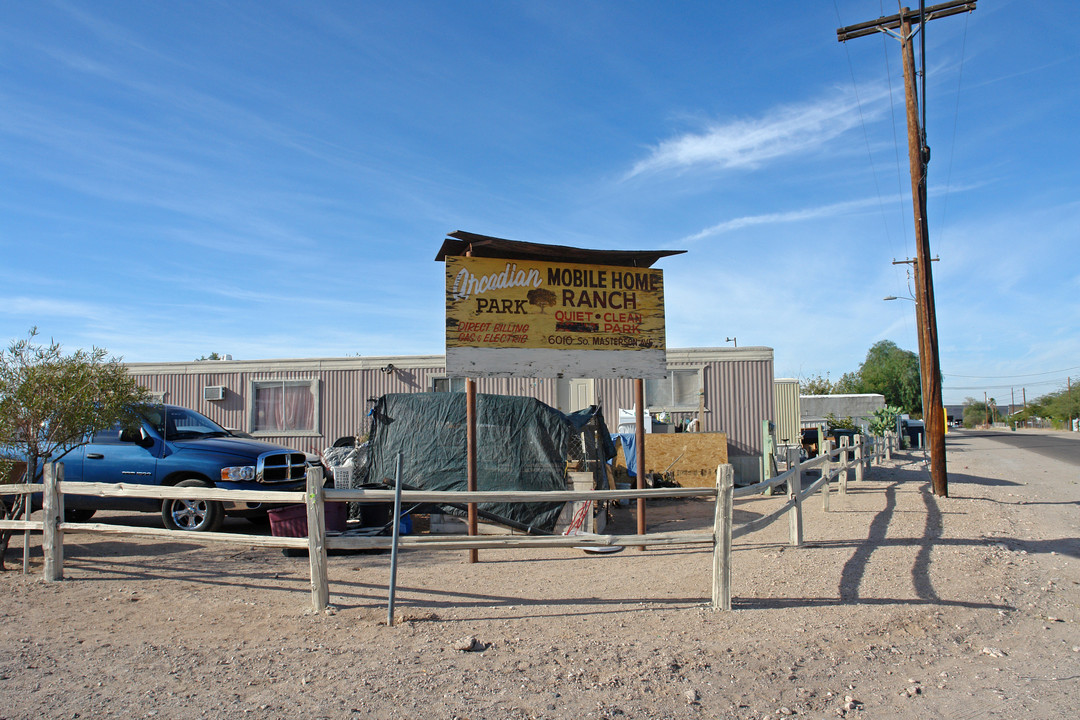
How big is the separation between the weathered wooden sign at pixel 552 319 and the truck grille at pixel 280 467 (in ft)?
10.2

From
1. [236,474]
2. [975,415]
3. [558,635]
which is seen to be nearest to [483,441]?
[236,474]

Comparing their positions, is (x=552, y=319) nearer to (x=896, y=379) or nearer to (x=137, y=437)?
(x=137, y=437)

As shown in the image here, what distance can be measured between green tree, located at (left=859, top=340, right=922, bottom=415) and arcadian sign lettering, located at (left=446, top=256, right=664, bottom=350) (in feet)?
208

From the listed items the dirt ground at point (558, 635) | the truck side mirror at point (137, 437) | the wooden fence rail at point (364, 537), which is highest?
the truck side mirror at point (137, 437)

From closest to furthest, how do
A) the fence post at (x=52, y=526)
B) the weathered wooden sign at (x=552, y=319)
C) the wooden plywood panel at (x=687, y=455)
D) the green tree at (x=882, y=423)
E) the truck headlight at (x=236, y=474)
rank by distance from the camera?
the fence post at (x=52, y=526), the weathered wooden sign at (x=552, y=319), the truck headlight at (x=236, y=474), the wooden plywood panel at (x=687, y=455), the green tree at (x=882, y=423)

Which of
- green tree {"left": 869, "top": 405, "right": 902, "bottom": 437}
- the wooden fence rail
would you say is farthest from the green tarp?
green tree {"left": 869, "top": 405, "right": 902, "bottom": 437}

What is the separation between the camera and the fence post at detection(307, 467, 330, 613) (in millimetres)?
5402

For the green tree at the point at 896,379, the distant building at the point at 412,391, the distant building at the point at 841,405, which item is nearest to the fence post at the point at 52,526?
the distant building at the point at 412,391

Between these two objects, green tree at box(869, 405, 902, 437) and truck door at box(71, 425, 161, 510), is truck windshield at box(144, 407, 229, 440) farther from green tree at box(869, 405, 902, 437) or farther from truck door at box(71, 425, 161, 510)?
green tree at box(869, 405, 902, 437)

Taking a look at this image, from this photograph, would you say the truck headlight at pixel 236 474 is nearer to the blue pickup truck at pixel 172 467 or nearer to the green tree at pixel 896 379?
the blue pickup truck at pixel 172 467

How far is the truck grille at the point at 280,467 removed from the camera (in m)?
9.21

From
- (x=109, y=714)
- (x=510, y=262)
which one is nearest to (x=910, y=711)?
(x=109, y=714)

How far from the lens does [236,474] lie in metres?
9.00

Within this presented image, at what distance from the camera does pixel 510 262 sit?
26.9ft
